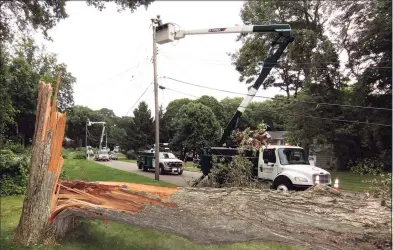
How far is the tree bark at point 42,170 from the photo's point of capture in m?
4.91

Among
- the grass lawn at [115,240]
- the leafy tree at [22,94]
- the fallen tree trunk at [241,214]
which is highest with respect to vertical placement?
the leafy tree at [22,94]

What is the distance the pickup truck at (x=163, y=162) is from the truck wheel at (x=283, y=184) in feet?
8.34

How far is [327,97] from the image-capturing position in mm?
15602

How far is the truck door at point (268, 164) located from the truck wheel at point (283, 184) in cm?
35

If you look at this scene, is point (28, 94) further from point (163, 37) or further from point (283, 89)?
point (283, 89)

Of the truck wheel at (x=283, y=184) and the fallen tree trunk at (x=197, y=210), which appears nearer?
the fallen tree trunk at (x=197, y=210)

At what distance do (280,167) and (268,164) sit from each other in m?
0.34

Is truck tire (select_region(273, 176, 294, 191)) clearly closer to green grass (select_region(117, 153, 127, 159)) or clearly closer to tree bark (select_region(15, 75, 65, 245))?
green grass (select_region(117, 153, 127, 159))

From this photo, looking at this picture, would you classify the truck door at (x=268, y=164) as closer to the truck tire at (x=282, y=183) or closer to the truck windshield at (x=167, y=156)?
the truck tire at (x=282, y=183)

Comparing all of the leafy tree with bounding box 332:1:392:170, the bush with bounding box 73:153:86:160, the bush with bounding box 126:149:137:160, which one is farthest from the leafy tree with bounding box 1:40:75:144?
the leafy tree with bounding box 332:1:392:170

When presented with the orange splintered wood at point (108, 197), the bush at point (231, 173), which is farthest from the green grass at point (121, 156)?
the orange splintered wood at point (108, 197)

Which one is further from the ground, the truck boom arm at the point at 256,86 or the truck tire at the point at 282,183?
the truck boom arm at the point at 256,86

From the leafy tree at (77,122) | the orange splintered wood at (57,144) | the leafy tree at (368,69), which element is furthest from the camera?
the leafy tree at (368,69)

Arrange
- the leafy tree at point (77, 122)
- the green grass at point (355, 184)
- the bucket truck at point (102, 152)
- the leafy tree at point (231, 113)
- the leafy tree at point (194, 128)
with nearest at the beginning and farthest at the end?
1. the green grass at point (355, 184)
2. the leafy tree at point (194, 128)
3. the leafy tree at point (231, 113)
4. the bucket truck at point (102, 152)
5. the leafy tree at point (77, 122)
